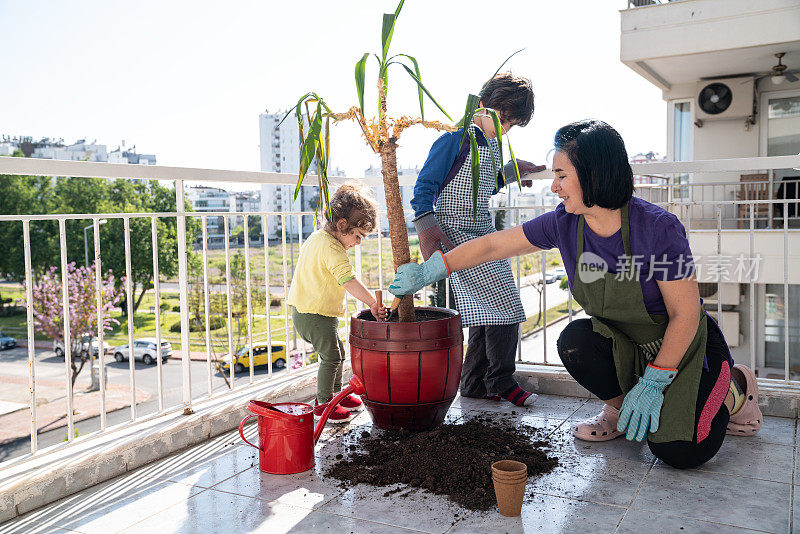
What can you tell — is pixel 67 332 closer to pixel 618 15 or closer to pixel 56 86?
pixel 618 15

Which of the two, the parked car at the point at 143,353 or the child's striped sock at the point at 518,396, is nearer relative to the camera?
the child's striped sock at the point at 518,396

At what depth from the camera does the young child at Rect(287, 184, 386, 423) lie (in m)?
2.65

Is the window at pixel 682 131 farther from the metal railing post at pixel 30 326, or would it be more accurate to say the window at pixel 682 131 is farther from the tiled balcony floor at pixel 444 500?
the metal railing post at pixel 30 326

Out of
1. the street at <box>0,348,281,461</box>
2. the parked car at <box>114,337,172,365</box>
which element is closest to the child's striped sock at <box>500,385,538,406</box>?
the street at <box>0,348,281,461</box>

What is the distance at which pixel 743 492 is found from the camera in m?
1.92

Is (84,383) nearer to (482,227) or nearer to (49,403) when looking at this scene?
(49,403)

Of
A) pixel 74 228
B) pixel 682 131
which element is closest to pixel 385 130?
pixel 682 131

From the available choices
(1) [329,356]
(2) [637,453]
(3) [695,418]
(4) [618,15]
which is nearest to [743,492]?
(3) [695,418]

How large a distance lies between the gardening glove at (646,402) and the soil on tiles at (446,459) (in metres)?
0.29

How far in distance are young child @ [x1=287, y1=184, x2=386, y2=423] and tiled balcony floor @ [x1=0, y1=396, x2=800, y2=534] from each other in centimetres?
46

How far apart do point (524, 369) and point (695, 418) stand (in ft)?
3.84

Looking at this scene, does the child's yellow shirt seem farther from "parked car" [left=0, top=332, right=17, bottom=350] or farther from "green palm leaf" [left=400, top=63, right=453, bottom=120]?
"parked car" [left=0, top=332, right=17, bottom=350]

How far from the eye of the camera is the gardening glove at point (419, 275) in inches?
88.7

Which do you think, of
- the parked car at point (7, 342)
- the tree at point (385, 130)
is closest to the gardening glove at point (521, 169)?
the tree at point (385, 130)
